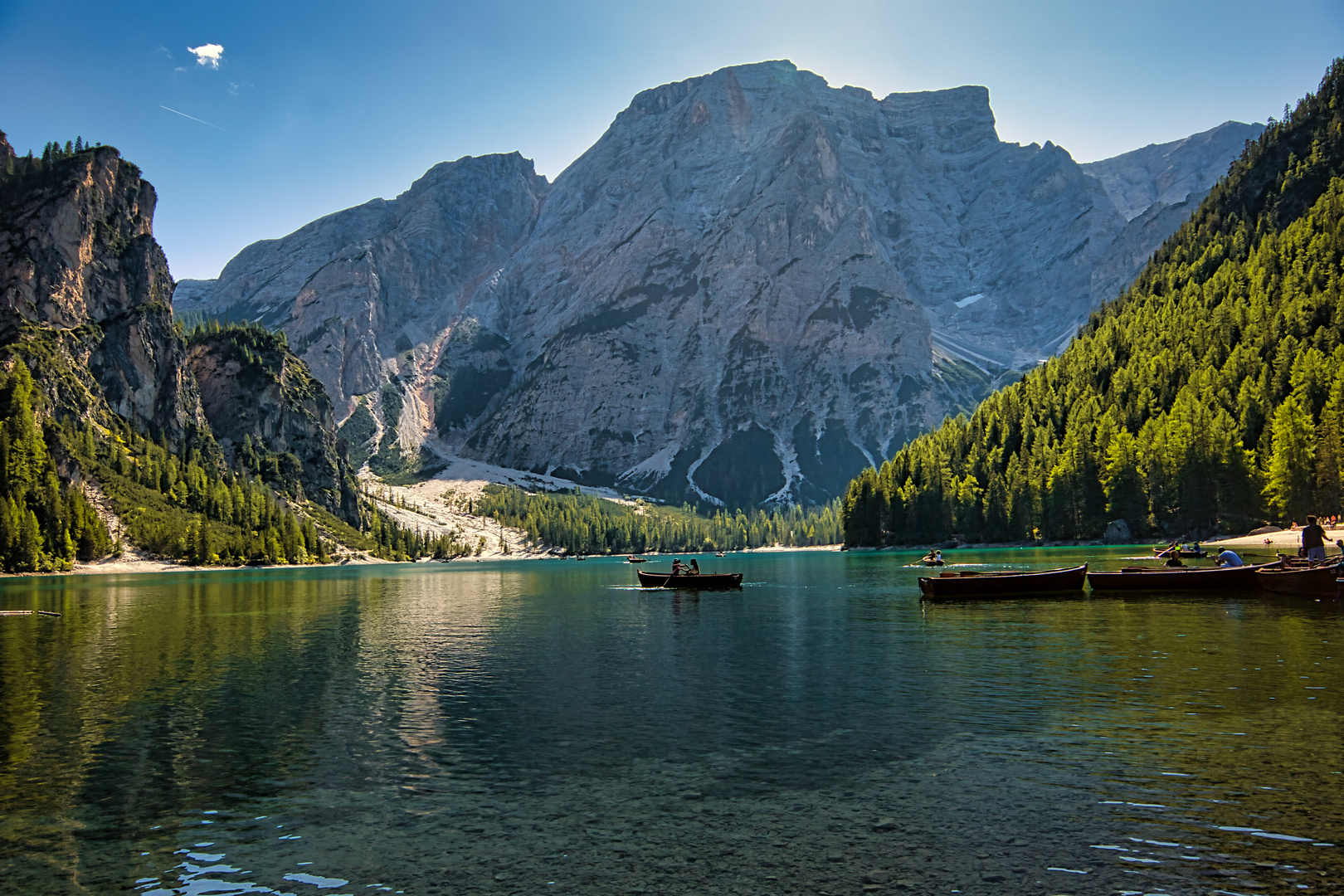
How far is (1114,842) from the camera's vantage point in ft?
60.7

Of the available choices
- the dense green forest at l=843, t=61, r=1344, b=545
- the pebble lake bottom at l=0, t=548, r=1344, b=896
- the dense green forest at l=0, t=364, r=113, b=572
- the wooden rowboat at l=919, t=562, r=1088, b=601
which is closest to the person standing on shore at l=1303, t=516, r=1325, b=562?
the pebble lake bottom at l=0, t=548, r=1344, b=896

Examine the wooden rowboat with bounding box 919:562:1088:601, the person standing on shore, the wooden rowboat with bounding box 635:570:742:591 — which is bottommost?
the wooden rowboat with bounding box 635:570:742:591

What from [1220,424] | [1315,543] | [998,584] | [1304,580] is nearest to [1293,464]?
[1220,424]

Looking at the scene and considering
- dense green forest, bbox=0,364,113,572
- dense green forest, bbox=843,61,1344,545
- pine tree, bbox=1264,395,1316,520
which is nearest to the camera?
pine tree, bbox=1264,395,1316,520

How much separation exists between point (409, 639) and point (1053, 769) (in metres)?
50.3

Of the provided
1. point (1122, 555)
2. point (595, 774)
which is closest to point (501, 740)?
point (595, 774)

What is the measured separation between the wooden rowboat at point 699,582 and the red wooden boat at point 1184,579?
46960 mm

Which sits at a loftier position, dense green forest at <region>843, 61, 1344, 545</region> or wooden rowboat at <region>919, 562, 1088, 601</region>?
dense green forest at <region>843, 61, 1344, 545</region>

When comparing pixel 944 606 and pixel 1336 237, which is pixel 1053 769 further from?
pixel 1336 237

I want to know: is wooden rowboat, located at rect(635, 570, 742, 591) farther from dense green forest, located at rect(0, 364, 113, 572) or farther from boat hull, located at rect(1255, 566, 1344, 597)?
dense green forest, located at rect(0, 364, 113, 572)

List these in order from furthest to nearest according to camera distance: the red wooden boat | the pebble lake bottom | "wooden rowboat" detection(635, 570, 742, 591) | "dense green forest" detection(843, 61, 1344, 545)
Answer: "dense green forest" detection(843, 61, 1344, 545) → "wooden rowboat" detection(635, 570, 742, 591) → the red wooden boat → the pebble lake bottom

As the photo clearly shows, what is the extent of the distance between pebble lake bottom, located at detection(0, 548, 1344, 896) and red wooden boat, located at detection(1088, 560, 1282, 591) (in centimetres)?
1667

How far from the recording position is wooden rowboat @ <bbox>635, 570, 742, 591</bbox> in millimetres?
114438

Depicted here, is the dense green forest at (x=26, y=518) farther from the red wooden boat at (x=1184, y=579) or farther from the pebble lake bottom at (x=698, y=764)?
the red wooden boat at (x=1184, y=579)
